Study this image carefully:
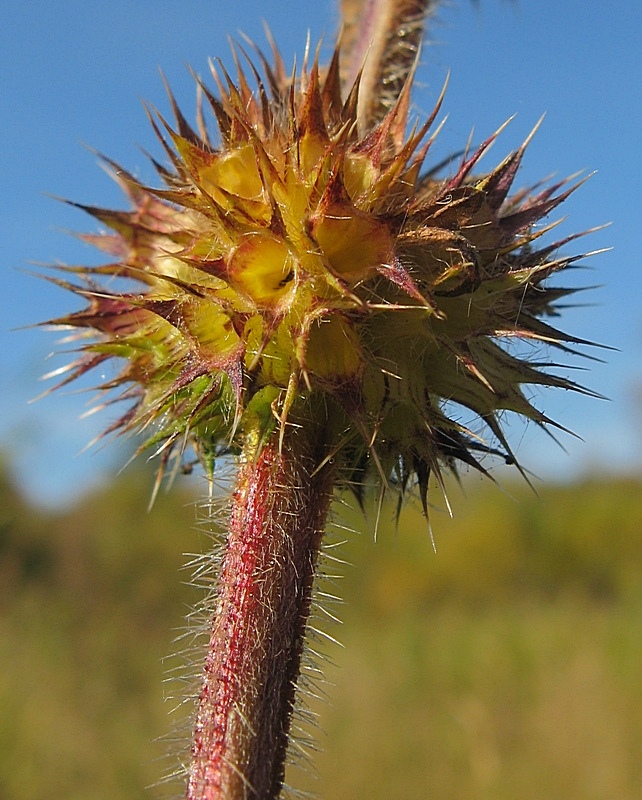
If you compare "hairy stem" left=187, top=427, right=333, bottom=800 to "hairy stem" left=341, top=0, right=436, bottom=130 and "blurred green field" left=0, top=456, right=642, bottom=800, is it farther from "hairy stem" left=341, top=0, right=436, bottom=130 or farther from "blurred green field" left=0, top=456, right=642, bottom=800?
"blurred green field" left=0, top=456, right=642, bottom=800

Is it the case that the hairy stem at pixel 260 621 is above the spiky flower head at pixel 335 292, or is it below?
below

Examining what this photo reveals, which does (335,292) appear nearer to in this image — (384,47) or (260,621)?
(260,621)

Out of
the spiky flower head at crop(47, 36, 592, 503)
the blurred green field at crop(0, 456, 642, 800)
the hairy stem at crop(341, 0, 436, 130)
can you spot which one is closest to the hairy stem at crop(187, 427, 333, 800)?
the spiky flower head at crop(47, 36, 592, 503)

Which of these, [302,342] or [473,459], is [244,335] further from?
[473,459]

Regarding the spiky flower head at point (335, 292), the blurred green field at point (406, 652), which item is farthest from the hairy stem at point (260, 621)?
the blurred green field at point (406, 652)

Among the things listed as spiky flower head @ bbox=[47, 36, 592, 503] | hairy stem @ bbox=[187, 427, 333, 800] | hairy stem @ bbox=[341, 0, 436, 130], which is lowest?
hairy stem @ bbox=[187, 427, 333, 800]

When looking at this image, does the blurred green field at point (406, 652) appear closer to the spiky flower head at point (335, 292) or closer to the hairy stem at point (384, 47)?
the hairy stem at point (384, 47)
